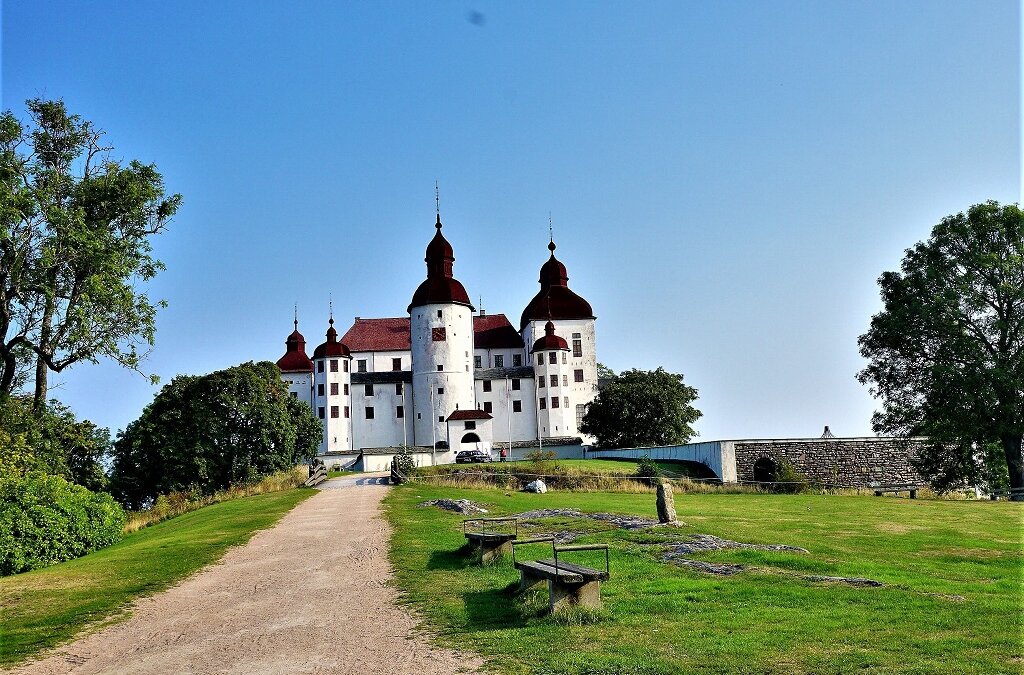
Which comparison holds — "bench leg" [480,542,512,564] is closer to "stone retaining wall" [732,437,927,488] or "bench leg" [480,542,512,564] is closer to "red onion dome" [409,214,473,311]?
"stone retaining wall" [732,437,927,488]

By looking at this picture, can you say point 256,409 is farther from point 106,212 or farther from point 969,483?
point 969,483

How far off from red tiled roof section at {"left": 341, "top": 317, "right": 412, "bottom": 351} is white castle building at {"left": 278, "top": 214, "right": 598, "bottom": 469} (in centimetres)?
350

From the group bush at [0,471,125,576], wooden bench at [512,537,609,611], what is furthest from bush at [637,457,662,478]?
wooden bench at [512,537,609,611]

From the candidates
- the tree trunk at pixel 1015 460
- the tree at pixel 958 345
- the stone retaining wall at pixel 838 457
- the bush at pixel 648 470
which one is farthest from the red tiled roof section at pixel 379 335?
the tree trunk at pixel 1015 460

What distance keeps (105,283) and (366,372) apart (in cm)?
5813

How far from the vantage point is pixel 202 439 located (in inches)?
1713

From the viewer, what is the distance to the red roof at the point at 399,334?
85500 mm

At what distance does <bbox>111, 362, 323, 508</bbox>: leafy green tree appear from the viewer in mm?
42844

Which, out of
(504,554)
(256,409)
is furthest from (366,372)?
(504,554)

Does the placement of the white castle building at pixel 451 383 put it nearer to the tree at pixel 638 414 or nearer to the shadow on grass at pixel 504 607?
the tree at pixel 638 414

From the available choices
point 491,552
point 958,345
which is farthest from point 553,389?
point 491,552

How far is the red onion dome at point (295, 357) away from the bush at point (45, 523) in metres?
58.5

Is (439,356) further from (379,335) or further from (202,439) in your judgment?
(202,439)

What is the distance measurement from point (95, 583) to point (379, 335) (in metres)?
74.4
